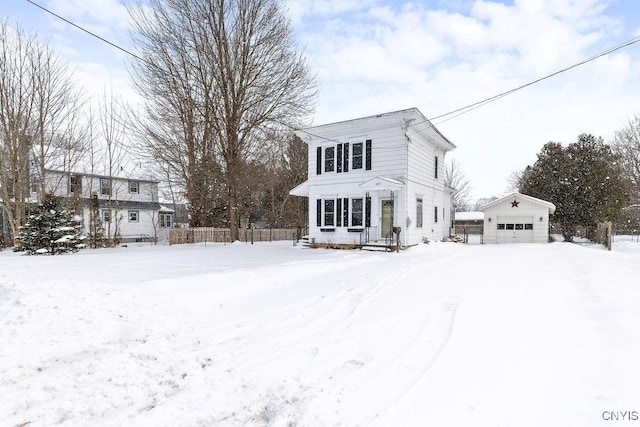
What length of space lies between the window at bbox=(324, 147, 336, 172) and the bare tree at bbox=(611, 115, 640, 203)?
2851cm

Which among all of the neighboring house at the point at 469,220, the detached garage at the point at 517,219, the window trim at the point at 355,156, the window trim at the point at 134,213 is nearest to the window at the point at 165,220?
the window trim at the point at 134,213

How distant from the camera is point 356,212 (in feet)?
52.1

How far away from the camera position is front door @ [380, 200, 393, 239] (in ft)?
50.6

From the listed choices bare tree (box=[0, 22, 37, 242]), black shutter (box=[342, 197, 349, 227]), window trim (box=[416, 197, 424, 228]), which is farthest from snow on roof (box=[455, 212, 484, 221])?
bare tree (box=[0, 22, 37, 242])

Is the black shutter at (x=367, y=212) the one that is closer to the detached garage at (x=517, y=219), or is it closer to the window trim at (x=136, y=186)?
the detached garage at (x=517, y=219)

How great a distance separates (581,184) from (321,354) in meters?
27.1

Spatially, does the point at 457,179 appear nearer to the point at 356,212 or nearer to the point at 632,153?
the point at 632,153

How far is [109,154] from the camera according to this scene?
22.6 meters

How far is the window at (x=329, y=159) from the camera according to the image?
16672 mm

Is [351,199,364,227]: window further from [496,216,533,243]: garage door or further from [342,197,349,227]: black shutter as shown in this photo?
[496,216,533,243]: garage door

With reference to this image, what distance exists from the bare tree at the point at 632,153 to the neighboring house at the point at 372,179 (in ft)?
77.8

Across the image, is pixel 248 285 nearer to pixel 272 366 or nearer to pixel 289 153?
pixel 272 366

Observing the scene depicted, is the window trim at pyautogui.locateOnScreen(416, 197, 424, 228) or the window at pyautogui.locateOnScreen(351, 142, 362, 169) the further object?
the window trim at pyautogui.locateOnScreen(416, 197, 424, 228)

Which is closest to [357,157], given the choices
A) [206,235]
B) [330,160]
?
[330,160]
